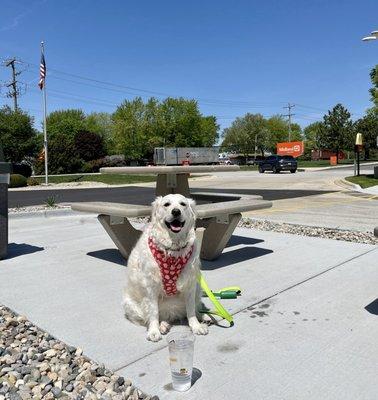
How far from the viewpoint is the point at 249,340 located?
3.36m

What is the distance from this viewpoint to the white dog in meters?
3.46

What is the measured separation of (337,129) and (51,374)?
2644 inches

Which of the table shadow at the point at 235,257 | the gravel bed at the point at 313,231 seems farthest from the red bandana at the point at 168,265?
the gravel bed at the point at 313,231

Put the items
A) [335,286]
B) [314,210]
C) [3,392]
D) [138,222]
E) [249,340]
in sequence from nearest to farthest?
1. [3,392]
2. [249,340]
3. [335,286]
4. [138,222]
5. [314,210]

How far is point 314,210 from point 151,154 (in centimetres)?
5394

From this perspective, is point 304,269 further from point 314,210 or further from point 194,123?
point 194,123

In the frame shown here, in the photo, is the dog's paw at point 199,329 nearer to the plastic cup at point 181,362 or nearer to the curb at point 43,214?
the plastic cup at point 181,362

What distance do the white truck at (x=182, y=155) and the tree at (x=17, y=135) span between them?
1337 cm

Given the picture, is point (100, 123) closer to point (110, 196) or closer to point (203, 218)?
point (110, 196)

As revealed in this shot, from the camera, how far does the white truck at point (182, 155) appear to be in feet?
167

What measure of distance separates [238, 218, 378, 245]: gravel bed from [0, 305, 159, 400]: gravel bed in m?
5.30

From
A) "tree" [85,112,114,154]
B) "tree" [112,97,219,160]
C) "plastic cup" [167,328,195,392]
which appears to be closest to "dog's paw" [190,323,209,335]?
"plastic cup" [167,328,195,392]

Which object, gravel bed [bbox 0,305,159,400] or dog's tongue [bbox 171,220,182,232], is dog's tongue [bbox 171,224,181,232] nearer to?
dog's tongue [bbox 171,220,182,232]

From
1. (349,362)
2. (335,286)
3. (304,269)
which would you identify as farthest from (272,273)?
(349,362)
